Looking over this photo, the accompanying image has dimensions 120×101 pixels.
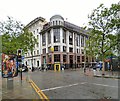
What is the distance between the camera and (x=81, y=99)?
28.3ft

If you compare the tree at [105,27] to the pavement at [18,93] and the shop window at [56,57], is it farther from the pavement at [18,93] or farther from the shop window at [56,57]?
the shop window at [56,57]

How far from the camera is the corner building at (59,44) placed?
60969 millimetres

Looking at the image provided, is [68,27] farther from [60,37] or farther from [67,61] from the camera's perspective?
[67,61]

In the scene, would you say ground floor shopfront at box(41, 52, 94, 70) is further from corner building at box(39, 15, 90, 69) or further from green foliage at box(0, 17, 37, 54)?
green foliage at box(0, 17, 37, 54)

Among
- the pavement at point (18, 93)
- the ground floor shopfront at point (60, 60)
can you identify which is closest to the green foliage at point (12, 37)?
the pavement at point (18, 93)

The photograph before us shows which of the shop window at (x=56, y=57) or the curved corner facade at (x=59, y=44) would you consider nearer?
the shop window at (x=56, y=57)

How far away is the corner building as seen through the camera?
61.0 metres

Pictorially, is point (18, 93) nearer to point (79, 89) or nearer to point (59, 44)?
point (79, 89)

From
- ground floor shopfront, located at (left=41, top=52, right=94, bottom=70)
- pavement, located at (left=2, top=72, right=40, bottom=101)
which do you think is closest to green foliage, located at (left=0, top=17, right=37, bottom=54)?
pavement, located at (left=2, top=72, right=40, bottom=101)

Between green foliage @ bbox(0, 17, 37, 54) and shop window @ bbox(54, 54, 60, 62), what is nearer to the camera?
green foliage @ bbox(0, 17, 37, 54)

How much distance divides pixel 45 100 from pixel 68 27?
59085 millimetres

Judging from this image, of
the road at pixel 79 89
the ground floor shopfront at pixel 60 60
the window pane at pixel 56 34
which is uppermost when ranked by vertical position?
the window pane at pixel 56 34

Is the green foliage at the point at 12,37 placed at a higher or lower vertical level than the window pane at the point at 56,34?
lower

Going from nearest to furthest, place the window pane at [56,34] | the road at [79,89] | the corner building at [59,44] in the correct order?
the road at [79,89]
the corner building at [59,44]
the window pane at [56,34]
